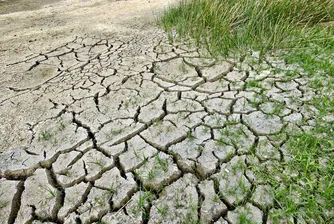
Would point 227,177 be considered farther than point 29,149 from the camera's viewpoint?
No

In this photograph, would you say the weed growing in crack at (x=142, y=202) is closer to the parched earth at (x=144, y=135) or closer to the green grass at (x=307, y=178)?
the parched earth at (x=144, y=135)

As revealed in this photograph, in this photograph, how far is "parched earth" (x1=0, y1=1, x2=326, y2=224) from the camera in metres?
1.47

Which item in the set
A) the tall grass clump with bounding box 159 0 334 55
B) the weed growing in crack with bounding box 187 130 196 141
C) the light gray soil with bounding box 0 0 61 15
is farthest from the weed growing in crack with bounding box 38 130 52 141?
the light gray soil with bounding box 0 0 61 15

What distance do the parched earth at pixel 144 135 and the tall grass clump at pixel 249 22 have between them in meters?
0.23

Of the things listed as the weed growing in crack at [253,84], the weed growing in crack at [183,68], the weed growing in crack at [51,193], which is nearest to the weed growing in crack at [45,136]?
the weed growing in crack at [51,193]

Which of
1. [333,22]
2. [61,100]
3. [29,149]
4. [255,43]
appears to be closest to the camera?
[29,149]

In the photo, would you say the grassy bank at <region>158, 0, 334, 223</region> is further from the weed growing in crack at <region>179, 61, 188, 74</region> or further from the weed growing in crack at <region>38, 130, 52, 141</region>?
the weed growing in crack at <region>38, 130, 52, 141</region>

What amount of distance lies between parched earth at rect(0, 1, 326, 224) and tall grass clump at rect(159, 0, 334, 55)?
235 mm

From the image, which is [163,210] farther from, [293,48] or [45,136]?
[293,48]

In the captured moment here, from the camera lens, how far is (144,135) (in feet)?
6.37

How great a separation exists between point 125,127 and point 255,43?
1761 mm

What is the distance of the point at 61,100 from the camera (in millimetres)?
2375

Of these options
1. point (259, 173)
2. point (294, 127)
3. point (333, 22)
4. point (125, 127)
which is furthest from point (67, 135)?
point (333, 22)

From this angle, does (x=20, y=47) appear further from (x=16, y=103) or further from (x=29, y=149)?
(x=29, y=149)
